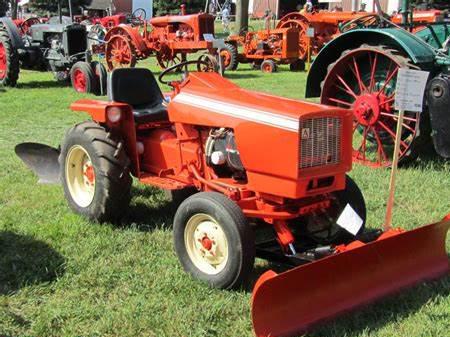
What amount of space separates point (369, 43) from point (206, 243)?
3.91m

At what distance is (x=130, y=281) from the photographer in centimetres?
365

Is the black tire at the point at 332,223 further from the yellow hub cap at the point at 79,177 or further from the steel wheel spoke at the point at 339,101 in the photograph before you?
the steel wheel spoke at the point at 339,101

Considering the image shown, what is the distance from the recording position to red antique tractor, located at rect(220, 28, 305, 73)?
55.5 feet

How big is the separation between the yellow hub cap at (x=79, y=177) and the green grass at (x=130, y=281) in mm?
172

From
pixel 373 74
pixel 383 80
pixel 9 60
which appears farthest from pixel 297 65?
pixel 373 74

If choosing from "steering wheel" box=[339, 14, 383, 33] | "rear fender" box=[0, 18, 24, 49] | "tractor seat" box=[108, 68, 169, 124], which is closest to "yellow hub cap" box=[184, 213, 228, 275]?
"tractor seat" box=[108, 68, 169, 124]

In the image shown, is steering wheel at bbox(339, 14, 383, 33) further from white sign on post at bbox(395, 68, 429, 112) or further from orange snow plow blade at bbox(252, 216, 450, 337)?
orange snow plow blade at bbox(252, 216, 450, 337)

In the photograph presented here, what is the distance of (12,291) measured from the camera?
→ 11.4 feet

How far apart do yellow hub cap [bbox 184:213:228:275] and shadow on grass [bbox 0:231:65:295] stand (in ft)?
2.81

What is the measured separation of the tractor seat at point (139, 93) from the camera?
471 centimetres

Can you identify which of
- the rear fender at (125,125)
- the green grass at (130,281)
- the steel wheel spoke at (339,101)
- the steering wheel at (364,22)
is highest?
the steering wheel at (364,22)

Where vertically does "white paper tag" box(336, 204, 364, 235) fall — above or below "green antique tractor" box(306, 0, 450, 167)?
below

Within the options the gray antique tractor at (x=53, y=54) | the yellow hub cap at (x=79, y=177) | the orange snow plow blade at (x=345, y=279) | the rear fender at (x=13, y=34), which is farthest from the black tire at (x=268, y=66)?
the orange snow plow blade at (x=345, y=279)

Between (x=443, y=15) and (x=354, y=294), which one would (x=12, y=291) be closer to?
(x=354, y=294)
